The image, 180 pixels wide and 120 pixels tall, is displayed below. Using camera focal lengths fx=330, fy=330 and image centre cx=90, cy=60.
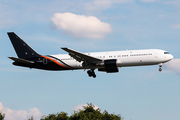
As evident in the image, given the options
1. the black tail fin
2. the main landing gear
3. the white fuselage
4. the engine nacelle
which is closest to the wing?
the engine nacelle

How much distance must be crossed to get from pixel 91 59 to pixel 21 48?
53.3 feet

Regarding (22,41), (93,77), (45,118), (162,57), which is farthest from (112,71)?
(45,118)

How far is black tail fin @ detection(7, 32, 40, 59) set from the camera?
2613 inches

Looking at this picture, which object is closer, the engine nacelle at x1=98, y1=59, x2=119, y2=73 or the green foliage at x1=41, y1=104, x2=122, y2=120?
the engine nacelle at x1=98, y1=59, x2=119, y2=73

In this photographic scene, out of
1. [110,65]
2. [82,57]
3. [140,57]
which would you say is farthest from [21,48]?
[140,57]

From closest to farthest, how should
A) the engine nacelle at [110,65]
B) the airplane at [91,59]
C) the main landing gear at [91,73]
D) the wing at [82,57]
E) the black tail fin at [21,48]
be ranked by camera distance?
the wing at [82,57]
the airplane at [91,59]
the engine nacelle at [110,65]
the main landing gear at [91,73]
the black tail fin at [21,48]

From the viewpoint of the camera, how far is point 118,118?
90.2m

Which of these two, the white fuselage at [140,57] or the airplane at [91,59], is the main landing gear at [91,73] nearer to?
the airplane at [91,59]

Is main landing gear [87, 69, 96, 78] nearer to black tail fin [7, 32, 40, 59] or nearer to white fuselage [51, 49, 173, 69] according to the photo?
white fuselage [51, 49, 173, 69]

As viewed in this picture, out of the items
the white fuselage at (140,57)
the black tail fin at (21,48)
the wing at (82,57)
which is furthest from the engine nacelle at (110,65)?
the black tail fin at (21,48)

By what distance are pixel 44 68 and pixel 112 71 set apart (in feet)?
43.4

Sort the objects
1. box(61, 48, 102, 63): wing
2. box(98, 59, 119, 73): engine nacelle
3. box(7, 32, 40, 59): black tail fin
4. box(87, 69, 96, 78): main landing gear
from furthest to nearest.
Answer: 1. box(7, 32, 40, 59): black tail fin
2. box(87, 69, 96, 78): main landing gear
3. box(98, 59, 119, 73): engine nacelle
4. box(61, 48, 102, 63): wing

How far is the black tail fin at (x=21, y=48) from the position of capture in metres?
66.4

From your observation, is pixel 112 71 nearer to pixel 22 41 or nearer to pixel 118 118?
pixel 22 41
